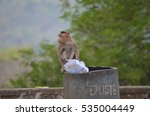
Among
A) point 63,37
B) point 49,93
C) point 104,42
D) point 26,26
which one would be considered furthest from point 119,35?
point 26,26

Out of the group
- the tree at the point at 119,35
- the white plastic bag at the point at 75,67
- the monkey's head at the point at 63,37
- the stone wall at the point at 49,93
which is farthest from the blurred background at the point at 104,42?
the white plastic bag at the point at 75,67

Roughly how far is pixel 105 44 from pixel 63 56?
972 cm

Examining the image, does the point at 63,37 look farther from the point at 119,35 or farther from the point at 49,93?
the point at 119,35

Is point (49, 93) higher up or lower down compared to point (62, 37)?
lower down

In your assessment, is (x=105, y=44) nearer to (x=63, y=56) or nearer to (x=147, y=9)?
(x=147, y=9)

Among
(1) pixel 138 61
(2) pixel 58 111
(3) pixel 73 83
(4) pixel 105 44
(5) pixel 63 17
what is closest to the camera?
(2) pixel 58 111

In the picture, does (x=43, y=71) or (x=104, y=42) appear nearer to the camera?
(x=104, y=42)

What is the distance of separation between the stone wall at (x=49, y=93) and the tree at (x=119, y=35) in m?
6.98

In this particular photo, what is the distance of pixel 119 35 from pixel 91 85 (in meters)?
9.39

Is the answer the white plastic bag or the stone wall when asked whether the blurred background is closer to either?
the stone wall

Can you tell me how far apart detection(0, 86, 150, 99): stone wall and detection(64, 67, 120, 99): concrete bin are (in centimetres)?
164

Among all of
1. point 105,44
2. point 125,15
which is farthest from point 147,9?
point 105,44

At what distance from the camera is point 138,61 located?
14766mm

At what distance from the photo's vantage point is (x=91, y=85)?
5770mm
